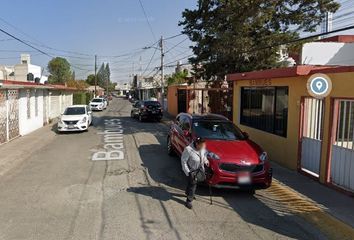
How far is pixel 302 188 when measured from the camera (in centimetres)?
870

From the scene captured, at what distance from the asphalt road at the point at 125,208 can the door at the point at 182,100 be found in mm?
18287

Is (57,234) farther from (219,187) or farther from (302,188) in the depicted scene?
(302,188)

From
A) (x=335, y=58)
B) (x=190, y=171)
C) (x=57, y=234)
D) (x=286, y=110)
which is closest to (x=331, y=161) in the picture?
(x=286, y=110)

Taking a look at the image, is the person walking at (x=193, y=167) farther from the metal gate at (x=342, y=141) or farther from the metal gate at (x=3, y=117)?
the metal gate at (x=3, y=117)

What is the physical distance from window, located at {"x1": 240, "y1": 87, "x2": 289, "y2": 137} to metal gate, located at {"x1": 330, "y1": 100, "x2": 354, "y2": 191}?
2.53m

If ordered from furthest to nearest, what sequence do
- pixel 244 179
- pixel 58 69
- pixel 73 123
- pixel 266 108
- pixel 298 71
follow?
pixel 58 69 → pixel 73 123 → pixel 266 108 → pixel 298 71 → pixel 244 179

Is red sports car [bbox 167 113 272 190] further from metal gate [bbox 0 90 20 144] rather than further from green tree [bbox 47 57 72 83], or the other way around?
green tree [bbox 47 57 72 83]

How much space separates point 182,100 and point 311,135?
20689 millimetres

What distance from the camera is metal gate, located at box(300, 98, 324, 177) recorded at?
9.42m

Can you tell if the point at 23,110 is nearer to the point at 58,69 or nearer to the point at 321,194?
the point at 321,194

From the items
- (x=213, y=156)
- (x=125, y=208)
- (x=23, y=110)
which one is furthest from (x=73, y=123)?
(x=125, y=208)

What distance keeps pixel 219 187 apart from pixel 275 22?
12.5 meters

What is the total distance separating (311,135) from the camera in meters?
10.0

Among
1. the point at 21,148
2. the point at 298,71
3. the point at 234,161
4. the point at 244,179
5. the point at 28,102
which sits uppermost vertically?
the point at 298,71
